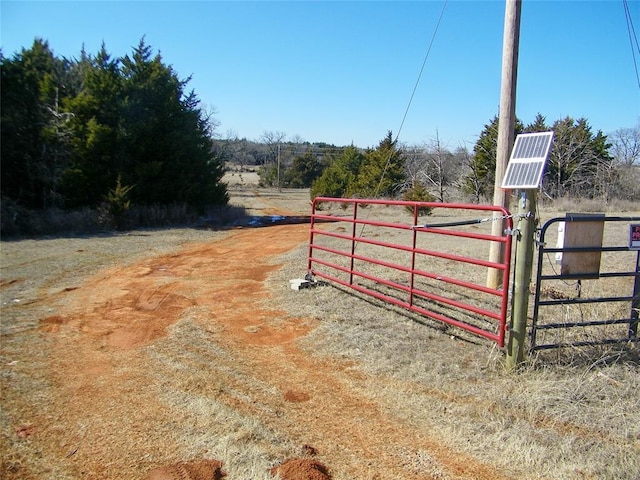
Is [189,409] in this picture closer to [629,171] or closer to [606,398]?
[606,398]

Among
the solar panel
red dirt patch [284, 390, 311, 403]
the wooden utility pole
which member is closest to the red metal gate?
the solar panel

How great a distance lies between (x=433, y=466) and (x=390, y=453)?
306 mm

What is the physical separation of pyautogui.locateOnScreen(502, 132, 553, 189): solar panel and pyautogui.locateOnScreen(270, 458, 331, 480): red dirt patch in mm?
2945

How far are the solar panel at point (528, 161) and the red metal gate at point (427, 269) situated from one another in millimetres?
367

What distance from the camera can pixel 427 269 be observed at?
8.66m

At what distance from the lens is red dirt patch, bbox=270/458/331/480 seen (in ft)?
9.48

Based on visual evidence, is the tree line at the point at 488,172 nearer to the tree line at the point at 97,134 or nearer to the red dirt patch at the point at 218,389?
the tree line at the point at 97,134

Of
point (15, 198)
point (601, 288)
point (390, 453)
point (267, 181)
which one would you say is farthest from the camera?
point (267, 181)

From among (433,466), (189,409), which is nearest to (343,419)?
(433,466)

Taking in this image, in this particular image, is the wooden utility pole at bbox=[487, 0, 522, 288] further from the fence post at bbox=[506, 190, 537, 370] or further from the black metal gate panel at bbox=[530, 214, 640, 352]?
the fence post at bbox=[506, 190, 537, 370]

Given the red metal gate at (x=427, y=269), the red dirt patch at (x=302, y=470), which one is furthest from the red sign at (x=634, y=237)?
the red dirt patch at (x=302, y=470)

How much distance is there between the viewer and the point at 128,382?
438 centimetres

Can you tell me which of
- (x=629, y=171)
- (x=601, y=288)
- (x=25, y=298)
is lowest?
(x=25, y=298)

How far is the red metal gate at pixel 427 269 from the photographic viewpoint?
15.6 feet
